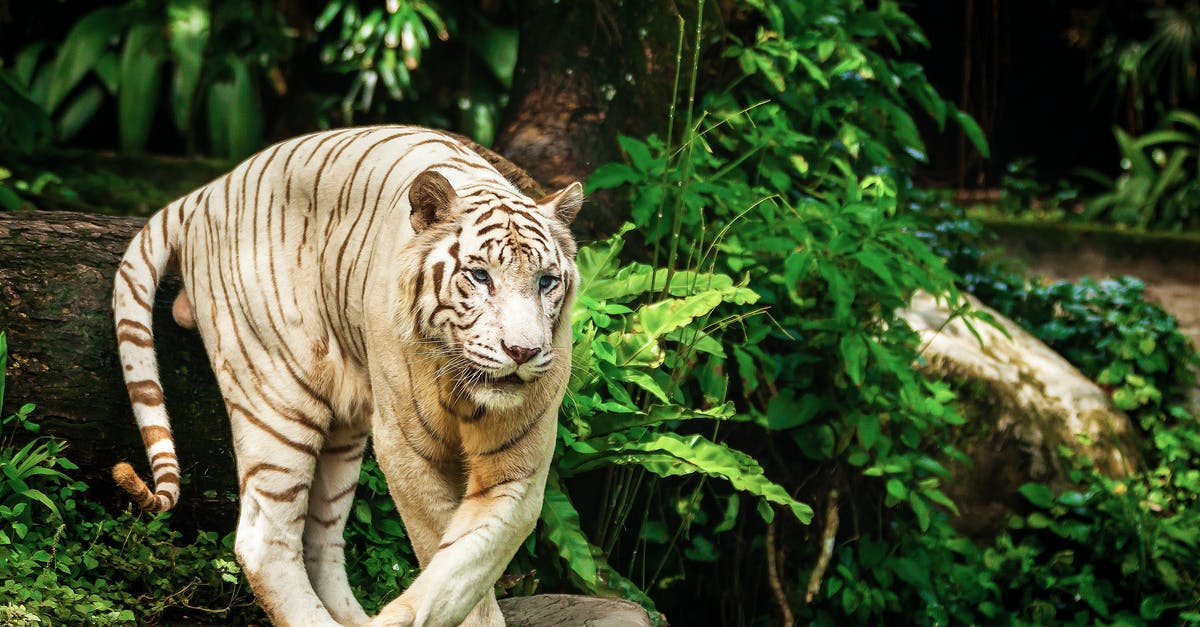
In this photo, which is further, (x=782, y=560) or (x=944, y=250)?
(x=944, y=250)

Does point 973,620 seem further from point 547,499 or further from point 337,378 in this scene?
point 337,378

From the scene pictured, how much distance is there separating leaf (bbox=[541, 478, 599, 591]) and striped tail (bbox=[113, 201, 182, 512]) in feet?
3.51

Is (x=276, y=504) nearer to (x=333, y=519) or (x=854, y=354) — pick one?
(x=333, y=519)

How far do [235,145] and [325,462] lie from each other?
16.2 feet

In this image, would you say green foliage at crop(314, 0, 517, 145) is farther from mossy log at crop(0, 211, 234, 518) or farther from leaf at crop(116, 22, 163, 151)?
mossy log at crop(0, 211, 234, 518)

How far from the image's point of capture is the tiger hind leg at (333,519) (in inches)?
134

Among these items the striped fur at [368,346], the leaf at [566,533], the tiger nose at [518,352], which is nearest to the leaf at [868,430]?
the leaf at [566,533]

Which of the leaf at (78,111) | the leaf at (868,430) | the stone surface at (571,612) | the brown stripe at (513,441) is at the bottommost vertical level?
the stone surface at (571,612)

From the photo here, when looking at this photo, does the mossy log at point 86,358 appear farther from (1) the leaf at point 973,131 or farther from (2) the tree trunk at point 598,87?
(1) the leaf at point 973,131

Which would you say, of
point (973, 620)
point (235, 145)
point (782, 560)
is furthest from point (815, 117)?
point (235, 145)

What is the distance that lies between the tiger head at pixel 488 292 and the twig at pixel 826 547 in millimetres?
2215

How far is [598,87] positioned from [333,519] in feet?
7.41

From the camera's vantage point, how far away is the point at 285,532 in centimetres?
324

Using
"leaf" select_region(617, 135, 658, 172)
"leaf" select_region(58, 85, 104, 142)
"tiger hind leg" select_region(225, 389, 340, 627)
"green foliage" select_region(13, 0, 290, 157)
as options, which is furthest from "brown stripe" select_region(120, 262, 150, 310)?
"leaf" select_region(58, 85, 104, 142)
